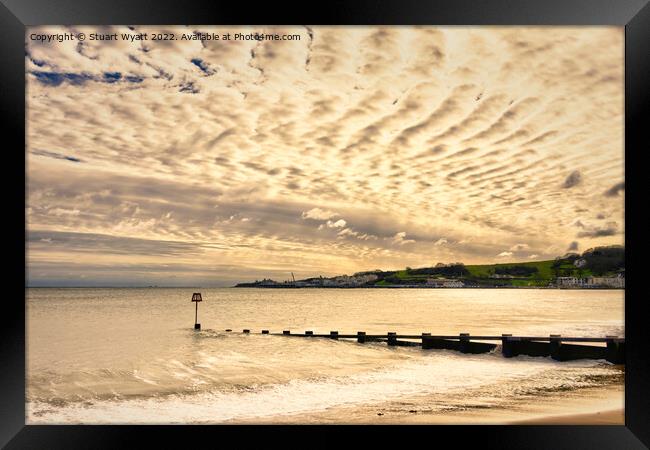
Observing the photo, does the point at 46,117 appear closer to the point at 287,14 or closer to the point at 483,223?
the point at 287,14

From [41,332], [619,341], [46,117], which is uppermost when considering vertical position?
[46,117]

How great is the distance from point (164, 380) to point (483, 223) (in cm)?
4524

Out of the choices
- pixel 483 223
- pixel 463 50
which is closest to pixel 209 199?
pixel 483 223

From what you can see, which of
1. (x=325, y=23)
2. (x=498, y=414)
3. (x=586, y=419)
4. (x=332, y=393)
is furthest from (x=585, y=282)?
(x=325, y=23)

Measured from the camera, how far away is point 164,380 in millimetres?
11969

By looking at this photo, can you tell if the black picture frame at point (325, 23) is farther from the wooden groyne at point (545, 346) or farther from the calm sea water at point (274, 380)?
the wooden groyne at point (545, 346)

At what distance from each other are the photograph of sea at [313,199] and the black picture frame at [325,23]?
0.75 meters

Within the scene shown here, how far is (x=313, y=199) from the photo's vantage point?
48.0 metres

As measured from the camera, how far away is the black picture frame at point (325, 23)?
17.2 feet

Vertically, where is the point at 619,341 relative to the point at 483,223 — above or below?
below

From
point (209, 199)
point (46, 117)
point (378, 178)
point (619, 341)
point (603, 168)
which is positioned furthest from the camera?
point (209, 199)

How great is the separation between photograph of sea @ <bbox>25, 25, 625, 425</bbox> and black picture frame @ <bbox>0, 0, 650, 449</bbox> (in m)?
0.75

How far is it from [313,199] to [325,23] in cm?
4255

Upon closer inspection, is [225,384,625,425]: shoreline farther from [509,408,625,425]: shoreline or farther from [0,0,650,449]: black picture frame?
[0,0,650,449]: black picture frame
